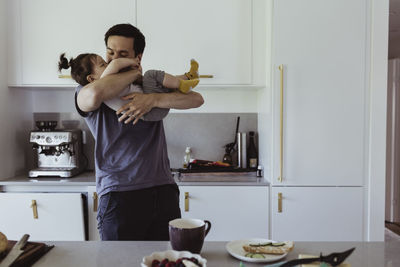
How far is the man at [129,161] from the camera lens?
1.36m

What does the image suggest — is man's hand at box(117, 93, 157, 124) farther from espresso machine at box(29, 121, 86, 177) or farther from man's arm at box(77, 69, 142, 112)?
espresso machine at box(29, 121, 86, 177)

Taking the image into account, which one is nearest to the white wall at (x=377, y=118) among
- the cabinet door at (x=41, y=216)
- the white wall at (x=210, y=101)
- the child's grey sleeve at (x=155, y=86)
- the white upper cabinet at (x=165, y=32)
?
the white upper cabinet at (x=165, y=32)

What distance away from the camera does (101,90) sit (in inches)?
51.8

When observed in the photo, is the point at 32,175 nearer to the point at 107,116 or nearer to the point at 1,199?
the point at 1,199

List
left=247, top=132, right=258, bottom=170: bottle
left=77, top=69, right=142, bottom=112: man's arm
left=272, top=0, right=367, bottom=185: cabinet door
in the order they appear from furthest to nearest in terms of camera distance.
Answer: left=247, top=132, right=258, bottom=170: bottle
left=272, top=0, right=367, bottom=185: cabinet door
left=77, top=69, right=142, bottom=112: man's arm

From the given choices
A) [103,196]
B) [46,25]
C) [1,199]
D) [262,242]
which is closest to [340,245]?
[262,242]

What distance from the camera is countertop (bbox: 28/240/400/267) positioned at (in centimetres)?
94

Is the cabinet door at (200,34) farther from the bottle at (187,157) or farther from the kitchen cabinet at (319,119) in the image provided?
the bottle at (187,157)

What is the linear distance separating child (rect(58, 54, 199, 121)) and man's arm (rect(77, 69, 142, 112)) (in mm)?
38

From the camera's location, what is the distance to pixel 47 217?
2.43m

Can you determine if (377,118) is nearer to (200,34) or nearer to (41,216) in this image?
(200,34)

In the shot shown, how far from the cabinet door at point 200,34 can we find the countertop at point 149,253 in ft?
5.44

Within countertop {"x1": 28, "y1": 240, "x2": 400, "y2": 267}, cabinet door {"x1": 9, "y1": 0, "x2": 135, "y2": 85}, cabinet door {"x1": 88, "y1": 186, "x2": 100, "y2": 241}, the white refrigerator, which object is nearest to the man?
countertop {"x1": 28, "y1": 240, "x2": 400, "y2": 267}

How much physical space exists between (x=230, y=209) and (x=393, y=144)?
2.80 m
